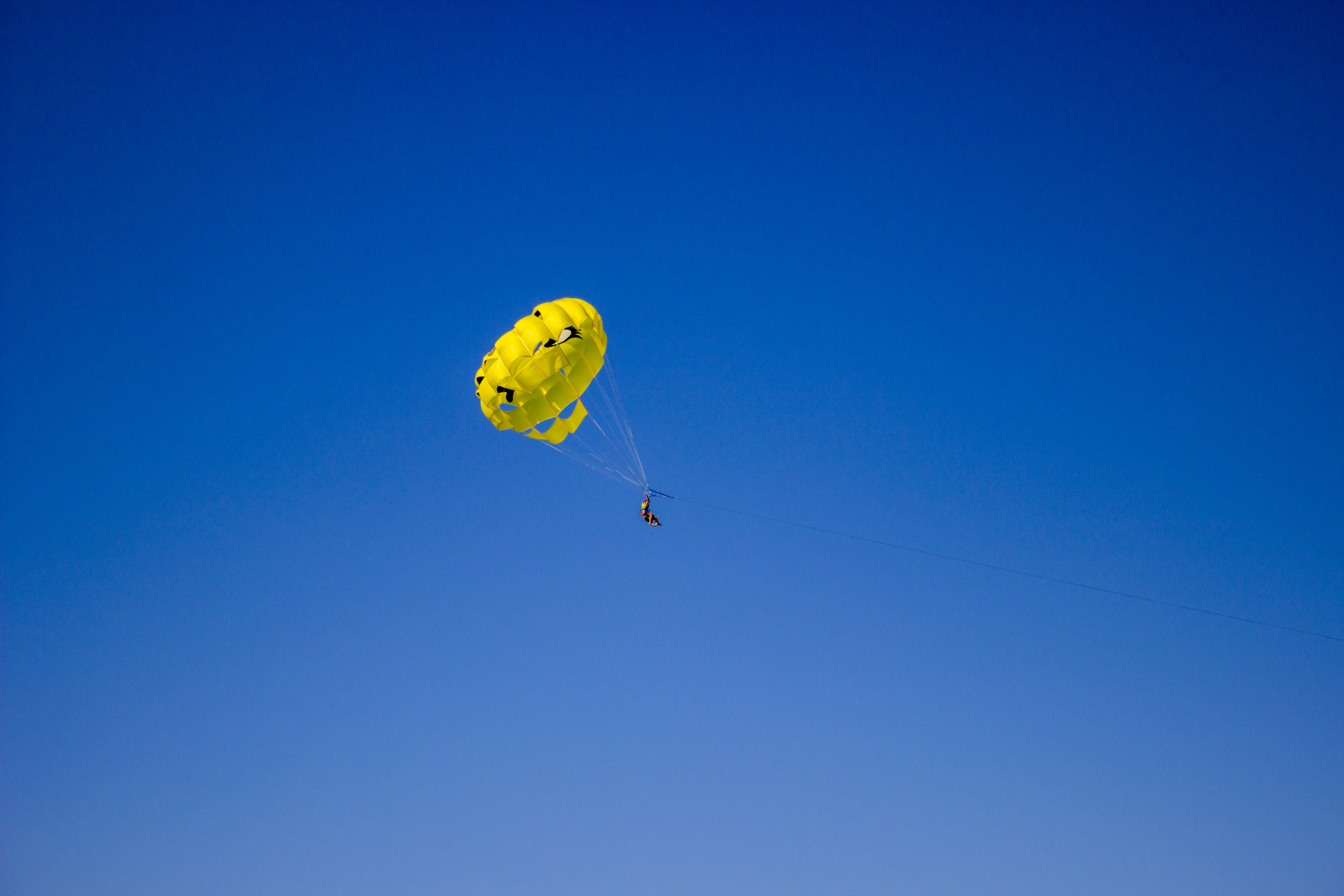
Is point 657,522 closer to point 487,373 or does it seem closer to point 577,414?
point 577,414

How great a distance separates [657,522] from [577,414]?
4476mm

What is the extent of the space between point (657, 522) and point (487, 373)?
666cm

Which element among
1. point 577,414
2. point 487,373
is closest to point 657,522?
point 577,414

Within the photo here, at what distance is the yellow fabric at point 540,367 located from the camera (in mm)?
30859

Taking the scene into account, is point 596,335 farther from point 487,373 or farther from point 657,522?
point 657,522

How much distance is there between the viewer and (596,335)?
32.8 metres

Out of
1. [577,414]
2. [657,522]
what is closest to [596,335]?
[577,414]

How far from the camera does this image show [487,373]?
3130 centimetres

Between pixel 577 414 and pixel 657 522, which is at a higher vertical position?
pixel 577 414

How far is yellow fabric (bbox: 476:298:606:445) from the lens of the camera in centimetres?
3086

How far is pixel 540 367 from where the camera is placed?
30.9m

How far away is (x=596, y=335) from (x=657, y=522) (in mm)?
6008

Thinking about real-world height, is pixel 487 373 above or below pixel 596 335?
below

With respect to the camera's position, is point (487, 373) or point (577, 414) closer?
point (487, 373)
